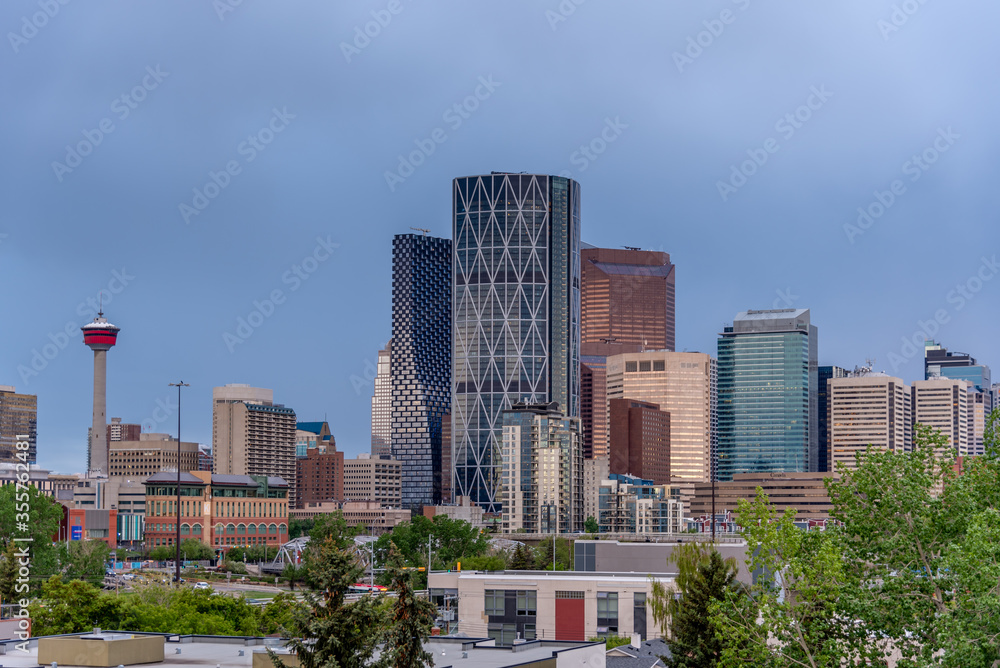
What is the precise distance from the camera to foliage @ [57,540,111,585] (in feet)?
503

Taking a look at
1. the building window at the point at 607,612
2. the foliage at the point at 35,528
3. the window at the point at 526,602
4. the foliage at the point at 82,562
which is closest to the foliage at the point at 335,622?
the building window at the point at 607,612

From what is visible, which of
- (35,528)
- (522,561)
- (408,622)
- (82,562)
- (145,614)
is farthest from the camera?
(522,561)

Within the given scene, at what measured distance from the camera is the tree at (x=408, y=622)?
1734 inches

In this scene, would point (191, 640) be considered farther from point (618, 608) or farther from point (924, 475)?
point (618, 608)

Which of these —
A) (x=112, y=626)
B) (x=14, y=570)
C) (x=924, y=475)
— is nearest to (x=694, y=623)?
(x=924, y=475)

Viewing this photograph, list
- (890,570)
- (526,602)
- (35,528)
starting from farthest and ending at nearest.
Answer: (35,528), (526,602), (890,570)

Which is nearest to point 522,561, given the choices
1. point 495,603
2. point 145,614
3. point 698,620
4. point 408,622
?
point 495,603

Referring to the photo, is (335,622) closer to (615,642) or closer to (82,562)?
(615,642)

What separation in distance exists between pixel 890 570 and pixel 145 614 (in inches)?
2213

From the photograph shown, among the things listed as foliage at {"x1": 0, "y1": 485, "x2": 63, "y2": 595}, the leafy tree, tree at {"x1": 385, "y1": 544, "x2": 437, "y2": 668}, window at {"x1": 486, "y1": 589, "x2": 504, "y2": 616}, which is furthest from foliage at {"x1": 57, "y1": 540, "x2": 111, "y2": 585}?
tree at {"x1": 385, "y1": 544, "x2": 437, "y2": 668}

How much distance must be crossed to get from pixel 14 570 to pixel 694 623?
46.6 meters

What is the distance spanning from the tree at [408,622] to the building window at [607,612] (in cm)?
4709

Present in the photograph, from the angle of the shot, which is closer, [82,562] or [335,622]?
[335,622]

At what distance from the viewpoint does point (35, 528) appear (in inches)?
5217
